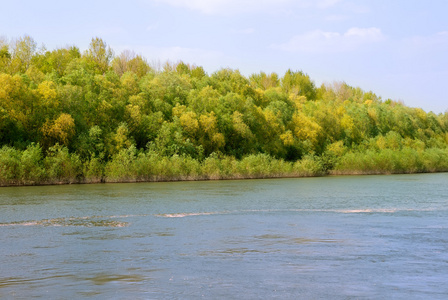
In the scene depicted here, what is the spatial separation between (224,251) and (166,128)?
188 feet

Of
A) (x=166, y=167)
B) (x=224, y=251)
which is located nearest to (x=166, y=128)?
(x=166, y=167)

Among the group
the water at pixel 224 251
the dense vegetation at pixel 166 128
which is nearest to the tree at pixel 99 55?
the dense vegetation at pixel 166 128

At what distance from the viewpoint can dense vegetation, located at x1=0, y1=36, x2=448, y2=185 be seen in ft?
216

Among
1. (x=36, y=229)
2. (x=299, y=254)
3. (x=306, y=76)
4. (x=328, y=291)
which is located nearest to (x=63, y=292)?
(x=328, y=291)

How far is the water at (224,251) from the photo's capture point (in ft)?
44.9

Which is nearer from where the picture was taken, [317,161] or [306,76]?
[317,161]

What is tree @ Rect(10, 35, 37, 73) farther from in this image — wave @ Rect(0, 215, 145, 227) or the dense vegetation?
wave @ Rect(0, 215, 145, 227)

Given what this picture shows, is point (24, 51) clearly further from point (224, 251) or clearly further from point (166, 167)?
point (224, 251)

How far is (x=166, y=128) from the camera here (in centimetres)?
7569

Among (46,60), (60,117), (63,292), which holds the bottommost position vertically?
(63,292)

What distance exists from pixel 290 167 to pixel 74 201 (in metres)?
44.7

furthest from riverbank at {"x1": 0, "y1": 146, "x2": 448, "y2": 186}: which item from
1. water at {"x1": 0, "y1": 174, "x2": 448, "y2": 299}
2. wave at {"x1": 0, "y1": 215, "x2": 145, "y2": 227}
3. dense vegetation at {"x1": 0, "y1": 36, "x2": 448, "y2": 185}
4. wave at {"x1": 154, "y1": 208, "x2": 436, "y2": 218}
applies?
wave at {"x1": 154, "y1": 208, "x2": 436, "y2": 218}

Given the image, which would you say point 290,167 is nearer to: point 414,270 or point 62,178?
point 62,178

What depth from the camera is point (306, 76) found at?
140 meters
